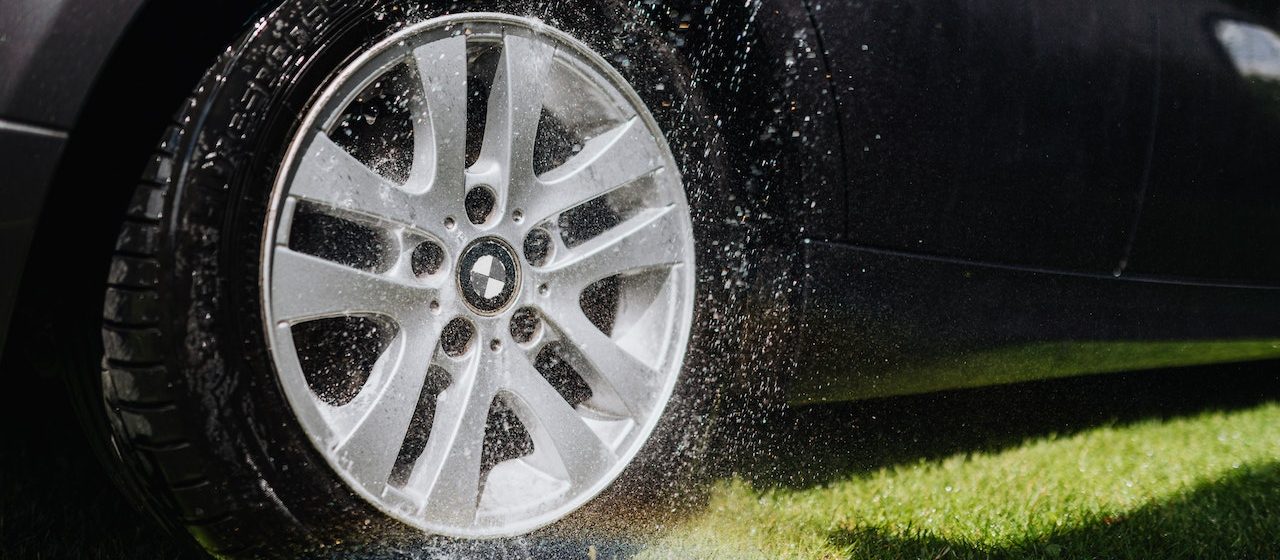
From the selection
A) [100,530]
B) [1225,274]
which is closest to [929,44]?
[1225,274]

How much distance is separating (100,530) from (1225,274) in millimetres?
2525

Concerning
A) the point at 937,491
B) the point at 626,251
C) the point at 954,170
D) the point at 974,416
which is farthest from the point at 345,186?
the point at 974,416

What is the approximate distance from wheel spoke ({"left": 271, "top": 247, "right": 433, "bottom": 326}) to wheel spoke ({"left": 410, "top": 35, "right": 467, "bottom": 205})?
0.48 feet

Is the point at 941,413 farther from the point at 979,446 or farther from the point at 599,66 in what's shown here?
the point at 599,66

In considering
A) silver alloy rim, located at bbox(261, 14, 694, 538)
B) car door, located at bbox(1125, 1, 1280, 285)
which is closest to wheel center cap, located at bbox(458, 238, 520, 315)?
silver alloy rim, located at bbox(261, 14, 694, 538)

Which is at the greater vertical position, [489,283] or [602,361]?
[489,283]

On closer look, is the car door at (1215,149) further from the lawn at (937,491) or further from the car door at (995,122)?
the lawn at (937,491)

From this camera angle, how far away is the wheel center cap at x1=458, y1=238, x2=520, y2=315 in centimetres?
162

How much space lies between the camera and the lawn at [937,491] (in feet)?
6.23

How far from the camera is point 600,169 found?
1784 millimetres

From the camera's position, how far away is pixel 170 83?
133cm

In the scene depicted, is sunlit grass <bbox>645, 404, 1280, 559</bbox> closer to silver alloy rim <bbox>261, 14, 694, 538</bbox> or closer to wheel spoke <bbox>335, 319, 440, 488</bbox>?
silver alloy rim <bbox>261, 14, 694, 538</bbox>

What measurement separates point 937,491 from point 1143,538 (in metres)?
0.43

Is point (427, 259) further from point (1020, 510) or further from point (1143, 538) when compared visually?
point (1143, 538)
